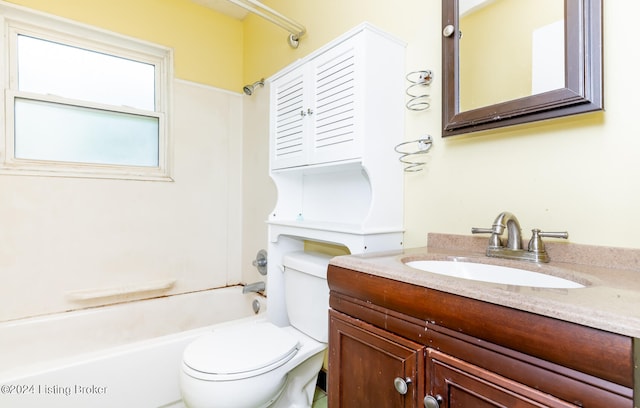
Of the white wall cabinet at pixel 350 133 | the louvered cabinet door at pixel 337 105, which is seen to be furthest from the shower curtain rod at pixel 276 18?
the louvered cabinet door at pixel 337 105

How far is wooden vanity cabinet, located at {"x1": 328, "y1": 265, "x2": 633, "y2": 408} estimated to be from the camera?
1.58 ft

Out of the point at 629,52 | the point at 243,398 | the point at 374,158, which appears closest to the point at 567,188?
the point at 629,52

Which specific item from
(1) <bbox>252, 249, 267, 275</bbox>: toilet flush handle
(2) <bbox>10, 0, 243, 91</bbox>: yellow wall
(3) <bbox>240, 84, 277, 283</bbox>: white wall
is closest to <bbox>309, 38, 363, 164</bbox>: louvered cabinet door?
(3) <bbox>240, 84, 277, 283</bbox>: white wall

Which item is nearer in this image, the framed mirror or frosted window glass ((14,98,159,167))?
the framed mirror

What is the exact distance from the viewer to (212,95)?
245cm

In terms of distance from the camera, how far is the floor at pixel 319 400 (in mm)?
1642

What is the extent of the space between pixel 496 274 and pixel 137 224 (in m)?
2.17

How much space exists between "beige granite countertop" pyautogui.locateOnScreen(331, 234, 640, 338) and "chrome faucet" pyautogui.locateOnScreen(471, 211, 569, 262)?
0.10ft

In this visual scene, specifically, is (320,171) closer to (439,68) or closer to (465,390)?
(439,68)

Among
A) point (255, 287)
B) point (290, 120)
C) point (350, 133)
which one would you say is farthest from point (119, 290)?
Answer: point (350, 133)

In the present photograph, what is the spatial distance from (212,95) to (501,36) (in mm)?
2045

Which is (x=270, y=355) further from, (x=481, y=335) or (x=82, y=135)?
(x=82, y=135)

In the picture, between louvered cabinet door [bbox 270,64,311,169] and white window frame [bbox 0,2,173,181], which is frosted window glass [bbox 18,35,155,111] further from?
louvered cabinet door [bbox 270,64,311,169]

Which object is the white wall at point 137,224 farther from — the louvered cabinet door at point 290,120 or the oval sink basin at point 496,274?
the oval sink basin at point 496,274
